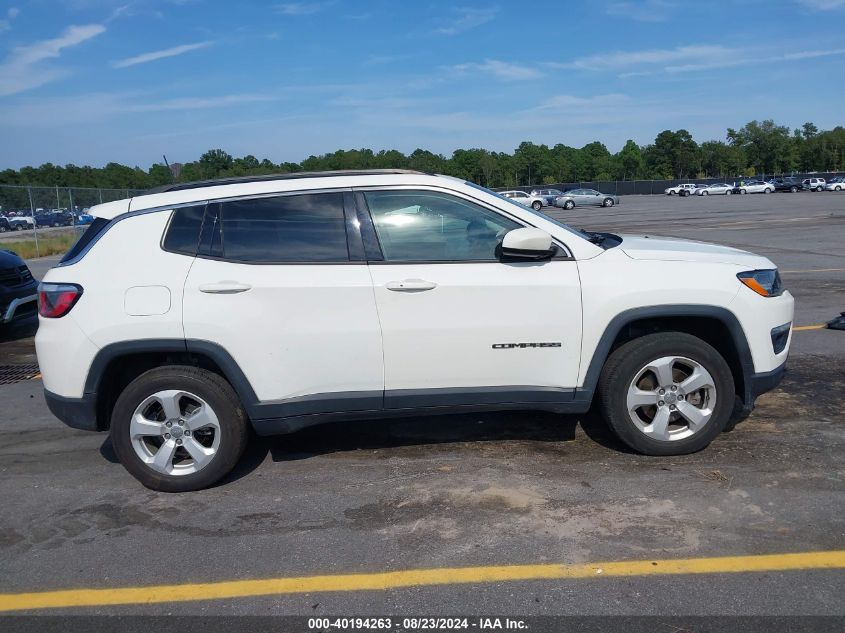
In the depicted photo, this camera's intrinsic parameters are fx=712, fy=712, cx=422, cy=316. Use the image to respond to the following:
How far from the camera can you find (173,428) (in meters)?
4.27

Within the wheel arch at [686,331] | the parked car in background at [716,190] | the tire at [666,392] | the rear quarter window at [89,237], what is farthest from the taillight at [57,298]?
the parked car in background at [716,190]

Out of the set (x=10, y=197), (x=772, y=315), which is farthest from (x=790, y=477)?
(x=10, y=197)

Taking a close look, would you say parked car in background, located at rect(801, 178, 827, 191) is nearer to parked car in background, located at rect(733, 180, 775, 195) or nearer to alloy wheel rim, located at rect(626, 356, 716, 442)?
parked car in background, located at rect(733, 180, 775, 195)

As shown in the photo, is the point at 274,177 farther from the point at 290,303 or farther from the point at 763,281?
the point at 763,281

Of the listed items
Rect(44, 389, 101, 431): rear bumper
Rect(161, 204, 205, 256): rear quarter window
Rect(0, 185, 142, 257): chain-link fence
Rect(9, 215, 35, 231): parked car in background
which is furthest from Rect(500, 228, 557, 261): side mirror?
Rect(9, 215, 35, 231): parked car in background

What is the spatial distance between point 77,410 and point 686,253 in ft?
12.7

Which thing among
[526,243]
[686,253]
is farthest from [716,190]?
[526,243]

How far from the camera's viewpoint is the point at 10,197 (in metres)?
22.7

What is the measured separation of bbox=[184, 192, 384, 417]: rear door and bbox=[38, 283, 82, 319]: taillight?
2.22ft

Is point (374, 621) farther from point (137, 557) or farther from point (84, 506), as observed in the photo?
point (84, 506)

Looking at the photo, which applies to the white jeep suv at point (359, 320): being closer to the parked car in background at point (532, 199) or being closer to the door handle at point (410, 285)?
the door handle at point (410, 285)

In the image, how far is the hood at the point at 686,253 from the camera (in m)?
4.43

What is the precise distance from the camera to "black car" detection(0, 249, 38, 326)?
28.6 feet

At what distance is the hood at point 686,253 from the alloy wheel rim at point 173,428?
278 centimetres
